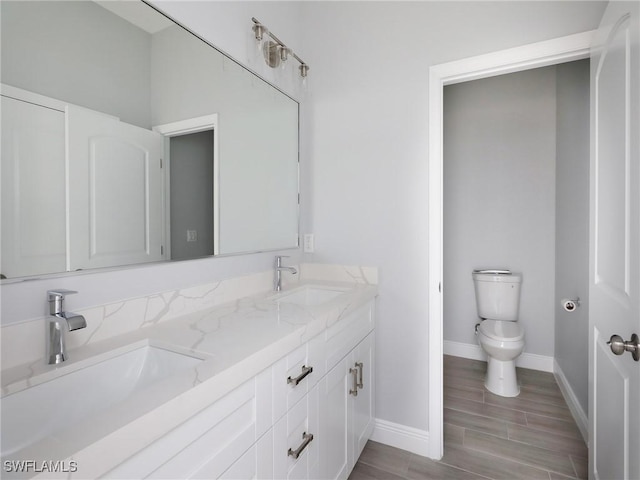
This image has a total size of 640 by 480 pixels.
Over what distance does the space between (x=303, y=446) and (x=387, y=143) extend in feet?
4.92

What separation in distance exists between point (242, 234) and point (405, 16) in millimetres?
1470

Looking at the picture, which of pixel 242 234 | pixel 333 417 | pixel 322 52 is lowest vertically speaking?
pixel 333 417

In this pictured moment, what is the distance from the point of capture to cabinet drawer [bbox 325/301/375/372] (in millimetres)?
1288

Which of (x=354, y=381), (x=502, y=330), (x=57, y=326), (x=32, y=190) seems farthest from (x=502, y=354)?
(x=32, y=190)

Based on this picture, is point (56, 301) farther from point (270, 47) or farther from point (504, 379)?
point (504, 379)

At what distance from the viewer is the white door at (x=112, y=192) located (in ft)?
3.08

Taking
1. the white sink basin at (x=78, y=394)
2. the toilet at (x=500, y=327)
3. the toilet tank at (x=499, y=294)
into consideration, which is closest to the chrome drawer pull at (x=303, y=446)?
the white sink basin at (x=78, y=394)

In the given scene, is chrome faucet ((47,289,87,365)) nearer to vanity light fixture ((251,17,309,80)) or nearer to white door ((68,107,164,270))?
white door ((68,107,164,270))

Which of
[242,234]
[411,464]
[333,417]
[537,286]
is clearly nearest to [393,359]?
[411,464]

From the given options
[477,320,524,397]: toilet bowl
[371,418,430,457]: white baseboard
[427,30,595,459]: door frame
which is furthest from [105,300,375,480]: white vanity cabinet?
[477,320,524,397]: toilet bowl

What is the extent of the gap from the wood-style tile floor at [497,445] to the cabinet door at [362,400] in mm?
153

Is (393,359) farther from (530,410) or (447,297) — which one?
(447,297)

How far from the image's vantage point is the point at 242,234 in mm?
1611

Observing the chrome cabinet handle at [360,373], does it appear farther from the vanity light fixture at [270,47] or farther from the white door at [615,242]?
the vanity light fixture at [270,47]
